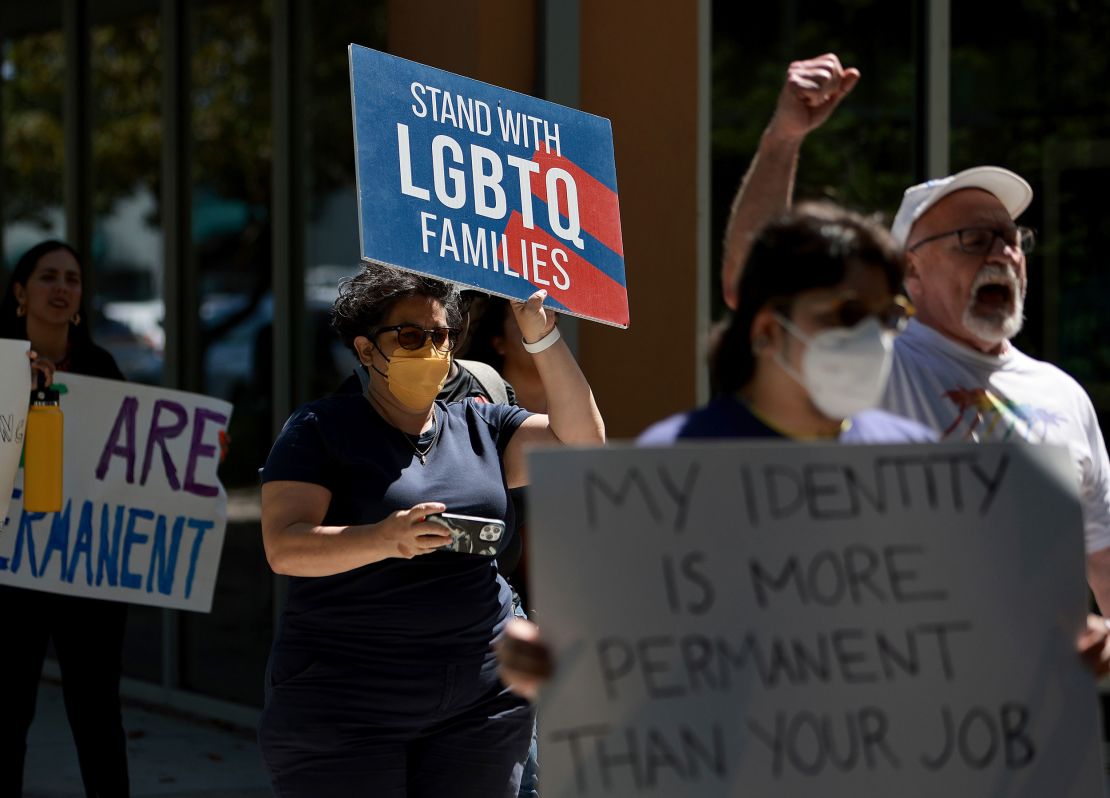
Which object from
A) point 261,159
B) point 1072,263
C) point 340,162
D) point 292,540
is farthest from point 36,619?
point 1072,263

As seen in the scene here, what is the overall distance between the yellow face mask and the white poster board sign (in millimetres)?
1656

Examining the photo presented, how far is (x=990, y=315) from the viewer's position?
10.7 feet

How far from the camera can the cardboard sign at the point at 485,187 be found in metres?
3.61

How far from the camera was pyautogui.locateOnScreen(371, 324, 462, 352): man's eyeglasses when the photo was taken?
363 centimetres

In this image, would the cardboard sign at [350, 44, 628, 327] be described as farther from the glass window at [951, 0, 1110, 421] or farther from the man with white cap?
the glass window at [951, 0, 1110, 421]

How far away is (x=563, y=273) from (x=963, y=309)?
100 cm

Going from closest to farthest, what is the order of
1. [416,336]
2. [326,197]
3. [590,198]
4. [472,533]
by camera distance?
[472,533], [416,336], [590,198], [326,197]

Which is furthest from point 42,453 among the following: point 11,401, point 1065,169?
point 1065,169

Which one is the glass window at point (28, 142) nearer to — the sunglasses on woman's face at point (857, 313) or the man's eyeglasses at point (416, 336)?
the man's eyeglasses at point (416, 336)

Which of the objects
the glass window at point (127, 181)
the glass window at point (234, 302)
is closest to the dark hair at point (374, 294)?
the glass window at point (234, 302)

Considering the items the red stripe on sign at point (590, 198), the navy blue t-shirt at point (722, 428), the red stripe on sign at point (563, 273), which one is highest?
the red stripe on sign at point (590, 198)

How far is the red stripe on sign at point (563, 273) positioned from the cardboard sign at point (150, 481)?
2.10 m

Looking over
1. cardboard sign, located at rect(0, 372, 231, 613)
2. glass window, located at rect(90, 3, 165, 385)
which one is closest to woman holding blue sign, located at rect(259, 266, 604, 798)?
cardboard sign, located at rect(0, 372, 231, 613)

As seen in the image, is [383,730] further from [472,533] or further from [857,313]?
[857,313]
